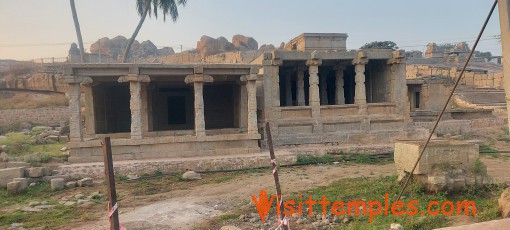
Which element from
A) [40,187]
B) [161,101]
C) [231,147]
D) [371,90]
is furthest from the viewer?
[371,90]

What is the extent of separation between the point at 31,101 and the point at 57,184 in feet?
73.8

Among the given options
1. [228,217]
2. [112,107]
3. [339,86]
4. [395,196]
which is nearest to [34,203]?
[228,217]

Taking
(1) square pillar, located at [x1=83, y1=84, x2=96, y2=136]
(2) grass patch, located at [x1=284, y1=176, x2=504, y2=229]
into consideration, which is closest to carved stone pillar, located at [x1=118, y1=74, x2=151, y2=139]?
(1) square pillar, located at [x1=83, y1=84, x2=96, y2=136]

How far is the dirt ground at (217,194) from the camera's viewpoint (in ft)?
24.1

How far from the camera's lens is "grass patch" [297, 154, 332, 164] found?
1365 cm

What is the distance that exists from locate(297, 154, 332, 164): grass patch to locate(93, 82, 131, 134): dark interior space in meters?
9.65

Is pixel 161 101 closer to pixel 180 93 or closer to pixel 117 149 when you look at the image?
pixel 180 93

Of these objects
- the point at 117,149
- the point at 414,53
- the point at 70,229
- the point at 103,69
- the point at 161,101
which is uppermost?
the point at 414,53

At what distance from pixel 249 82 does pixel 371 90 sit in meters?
8.08

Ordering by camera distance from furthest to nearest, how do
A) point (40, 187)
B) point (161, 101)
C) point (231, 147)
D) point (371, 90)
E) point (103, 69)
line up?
point (371, 90)
point (161, 101)
point (231, 147)
point (103, 69)
point (40, 187)

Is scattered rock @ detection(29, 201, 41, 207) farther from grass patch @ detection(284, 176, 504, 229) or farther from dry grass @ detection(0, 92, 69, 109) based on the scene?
dry grass @ detection(0, 92, 69, 109)

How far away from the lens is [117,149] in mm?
13570

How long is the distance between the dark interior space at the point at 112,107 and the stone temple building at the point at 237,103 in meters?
0.05

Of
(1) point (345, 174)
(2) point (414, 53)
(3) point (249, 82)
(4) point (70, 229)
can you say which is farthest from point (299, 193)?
(2) point (414, 53)
